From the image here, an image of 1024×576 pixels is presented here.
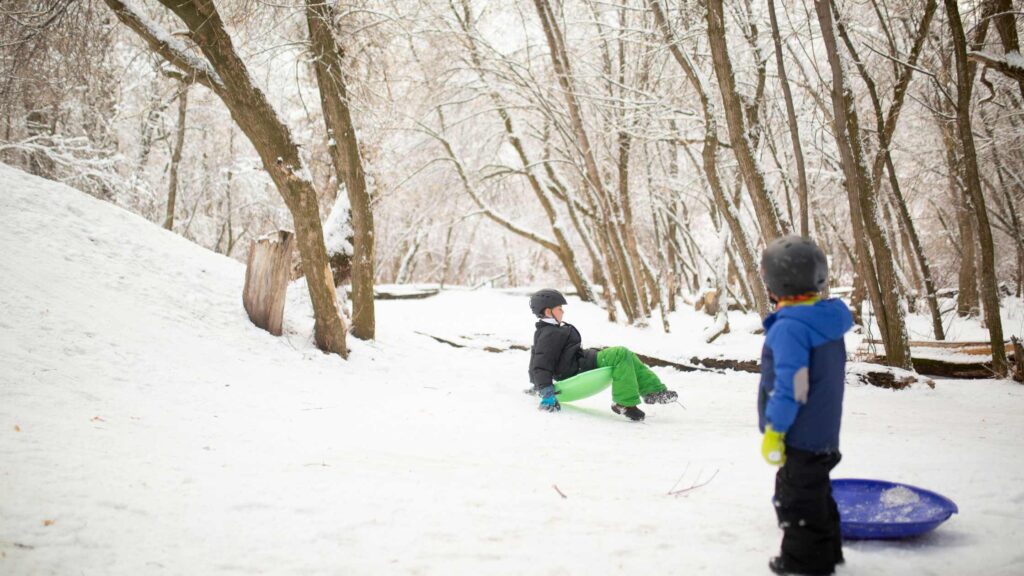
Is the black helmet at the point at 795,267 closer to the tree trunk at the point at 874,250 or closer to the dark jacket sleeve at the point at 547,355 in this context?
the dark jacket sleeve at the point at 547,355

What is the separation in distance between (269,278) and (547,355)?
3493mm

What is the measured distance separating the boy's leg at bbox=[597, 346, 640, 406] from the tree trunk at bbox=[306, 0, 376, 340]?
148 inches

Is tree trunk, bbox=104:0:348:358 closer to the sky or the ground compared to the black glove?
closer to the sky

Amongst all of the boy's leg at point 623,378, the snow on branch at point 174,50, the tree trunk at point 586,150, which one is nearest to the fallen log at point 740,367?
the boy's leg at point 623,378

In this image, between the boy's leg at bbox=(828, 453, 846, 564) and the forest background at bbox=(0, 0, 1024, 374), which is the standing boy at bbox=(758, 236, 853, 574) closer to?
the boy's leg at bbox=(828, 453, 846, 564)

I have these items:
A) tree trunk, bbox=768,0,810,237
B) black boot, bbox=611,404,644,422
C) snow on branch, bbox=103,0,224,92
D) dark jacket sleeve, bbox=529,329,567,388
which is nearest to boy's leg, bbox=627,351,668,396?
black boot, bbox=611,404,644,422

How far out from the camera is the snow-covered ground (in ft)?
6.91

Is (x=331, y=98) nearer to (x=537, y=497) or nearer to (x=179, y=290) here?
(x=179, y=290)

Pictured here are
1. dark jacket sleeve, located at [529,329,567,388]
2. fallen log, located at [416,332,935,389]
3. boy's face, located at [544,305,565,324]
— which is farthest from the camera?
fallen log, located at [416,332,935,389]

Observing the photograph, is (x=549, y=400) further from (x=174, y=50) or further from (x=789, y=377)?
(x=174, y=50)

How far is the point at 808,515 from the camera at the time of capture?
195 cm

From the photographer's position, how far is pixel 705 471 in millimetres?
3213

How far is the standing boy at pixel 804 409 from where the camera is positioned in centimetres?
194

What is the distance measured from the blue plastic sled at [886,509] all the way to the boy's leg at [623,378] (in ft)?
6.77
